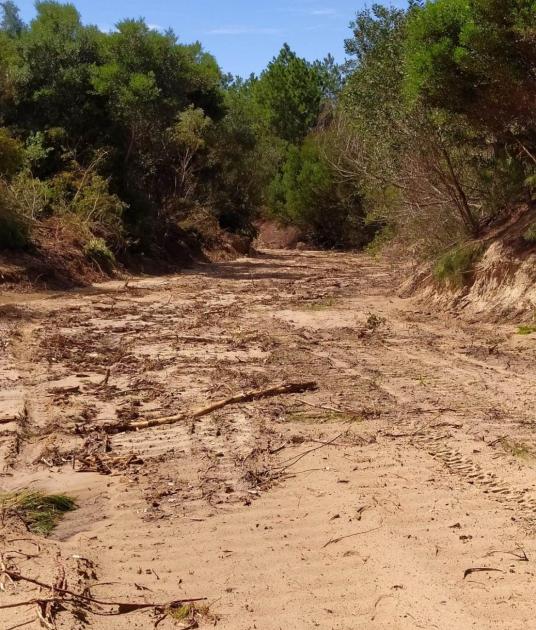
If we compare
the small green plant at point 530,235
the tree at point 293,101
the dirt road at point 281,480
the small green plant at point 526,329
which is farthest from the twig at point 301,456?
the tree at point 293,101

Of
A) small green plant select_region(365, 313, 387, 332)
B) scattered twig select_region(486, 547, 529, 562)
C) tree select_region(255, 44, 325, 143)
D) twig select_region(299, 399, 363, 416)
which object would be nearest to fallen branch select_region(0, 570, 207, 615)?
scattered twig select_region(486, 547, 529, 562)

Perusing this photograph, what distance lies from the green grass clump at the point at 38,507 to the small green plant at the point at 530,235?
9010mm

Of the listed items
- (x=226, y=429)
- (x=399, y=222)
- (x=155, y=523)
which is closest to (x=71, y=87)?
(x=399, y=222)

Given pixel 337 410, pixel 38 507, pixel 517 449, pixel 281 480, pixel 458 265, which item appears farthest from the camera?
pixel 458 265

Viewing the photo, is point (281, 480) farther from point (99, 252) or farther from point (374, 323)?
point (99, 252)

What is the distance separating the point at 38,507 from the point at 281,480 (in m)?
1.59

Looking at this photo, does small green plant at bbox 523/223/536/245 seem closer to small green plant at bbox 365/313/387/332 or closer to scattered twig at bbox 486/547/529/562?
small green plant at bbox 365/313/387/332

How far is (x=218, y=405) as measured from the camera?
712 cm

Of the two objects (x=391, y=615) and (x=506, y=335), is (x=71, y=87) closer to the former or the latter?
(x=506, y=335)

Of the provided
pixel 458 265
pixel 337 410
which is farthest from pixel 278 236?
pixel 337 410

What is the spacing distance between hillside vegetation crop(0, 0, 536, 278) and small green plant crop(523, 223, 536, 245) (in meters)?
0.03

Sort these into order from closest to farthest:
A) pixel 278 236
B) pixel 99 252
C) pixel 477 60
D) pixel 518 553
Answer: pixel 518 553 < pixel 477 60 < pixel 99 252 < pixel 278 236

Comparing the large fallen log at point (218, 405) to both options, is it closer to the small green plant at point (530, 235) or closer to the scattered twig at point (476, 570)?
the scattered twig at point (476, 570)

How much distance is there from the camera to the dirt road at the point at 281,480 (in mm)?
3717
